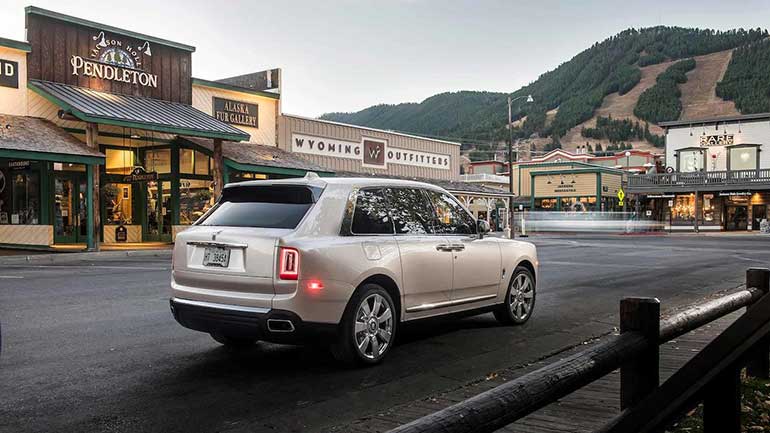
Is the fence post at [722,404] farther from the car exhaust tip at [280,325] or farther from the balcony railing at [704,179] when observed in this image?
the balcony railing at [704,179]

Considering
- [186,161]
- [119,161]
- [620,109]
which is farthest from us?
[620,109]

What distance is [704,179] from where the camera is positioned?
48906 mm

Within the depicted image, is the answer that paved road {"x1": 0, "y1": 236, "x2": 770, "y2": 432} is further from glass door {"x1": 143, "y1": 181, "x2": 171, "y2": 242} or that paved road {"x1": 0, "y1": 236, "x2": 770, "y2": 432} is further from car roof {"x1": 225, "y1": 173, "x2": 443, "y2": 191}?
glass door {"x1": 143, "y1": 181, "x2": 171, "y2": 242}

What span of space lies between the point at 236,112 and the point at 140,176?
630 cm

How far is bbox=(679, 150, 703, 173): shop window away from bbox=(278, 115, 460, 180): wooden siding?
2096cm

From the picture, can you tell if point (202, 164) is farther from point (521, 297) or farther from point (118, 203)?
point (521, 297)

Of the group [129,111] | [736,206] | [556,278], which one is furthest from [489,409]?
[736,206]

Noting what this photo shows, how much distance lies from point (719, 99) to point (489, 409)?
195 metres

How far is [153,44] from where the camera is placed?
1021 inches

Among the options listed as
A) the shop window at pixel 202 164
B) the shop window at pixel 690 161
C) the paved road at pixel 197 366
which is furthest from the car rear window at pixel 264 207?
the shop window at pixel 690 161

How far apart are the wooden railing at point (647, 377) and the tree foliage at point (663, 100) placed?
17625cm

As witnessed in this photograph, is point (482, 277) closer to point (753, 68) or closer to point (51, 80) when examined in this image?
point (51, 80)

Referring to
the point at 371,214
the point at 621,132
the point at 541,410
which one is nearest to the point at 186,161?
the point at 371,214

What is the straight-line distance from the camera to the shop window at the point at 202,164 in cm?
2723
